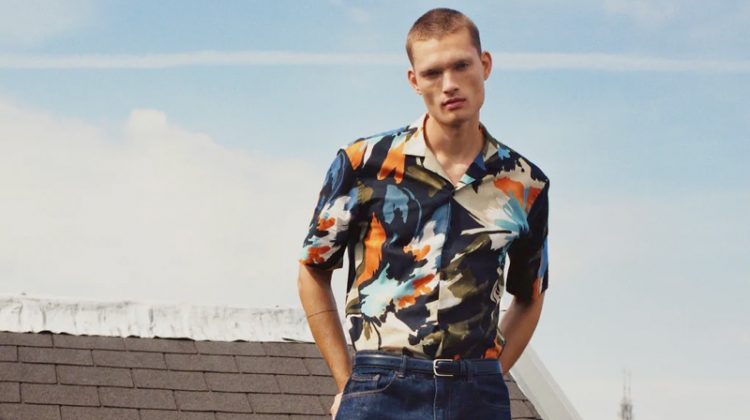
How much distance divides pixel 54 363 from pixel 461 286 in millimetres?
5716

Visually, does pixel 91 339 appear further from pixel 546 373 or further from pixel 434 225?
pixel 434 225

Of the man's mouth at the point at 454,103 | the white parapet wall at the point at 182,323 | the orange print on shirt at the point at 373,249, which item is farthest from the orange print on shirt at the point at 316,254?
the white parapet wall at the point at 182,323

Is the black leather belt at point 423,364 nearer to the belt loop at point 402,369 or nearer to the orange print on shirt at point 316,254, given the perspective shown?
the belt loop at point 402,369

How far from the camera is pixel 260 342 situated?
9.75 meters

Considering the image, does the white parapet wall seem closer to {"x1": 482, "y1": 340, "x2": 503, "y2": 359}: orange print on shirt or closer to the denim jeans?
{"x1": 482, "y1": 340, "x2": 503, "y2": 359}: orange print on shirt

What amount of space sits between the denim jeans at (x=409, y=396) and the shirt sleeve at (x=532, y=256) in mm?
670

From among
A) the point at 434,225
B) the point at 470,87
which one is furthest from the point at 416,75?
the point at 434,225

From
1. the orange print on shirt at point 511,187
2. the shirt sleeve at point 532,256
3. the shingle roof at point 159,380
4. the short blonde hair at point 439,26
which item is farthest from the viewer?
the shingle roof at point 159,380

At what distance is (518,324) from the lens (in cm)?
465

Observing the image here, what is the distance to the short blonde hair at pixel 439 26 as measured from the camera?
4.21 metres

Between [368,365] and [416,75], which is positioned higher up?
[416,75]

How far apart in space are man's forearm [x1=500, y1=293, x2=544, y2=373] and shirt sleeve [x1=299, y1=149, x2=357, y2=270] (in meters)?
0.71

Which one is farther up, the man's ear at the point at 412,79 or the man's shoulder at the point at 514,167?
the man's ear at the point at 412,79

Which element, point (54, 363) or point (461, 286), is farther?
point (54, 363)
